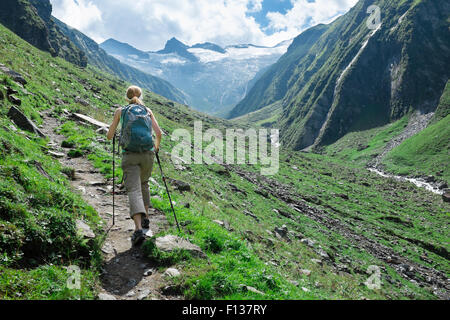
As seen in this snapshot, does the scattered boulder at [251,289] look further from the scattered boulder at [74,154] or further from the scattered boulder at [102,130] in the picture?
the scattered boulder at [102,130]

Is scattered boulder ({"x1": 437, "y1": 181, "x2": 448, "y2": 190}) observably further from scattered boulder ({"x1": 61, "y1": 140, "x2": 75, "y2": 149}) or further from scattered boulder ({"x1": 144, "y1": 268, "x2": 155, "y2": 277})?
scattered boulder ({"x1": 144, "y1": 268, "x2": 155, "y2": 277})

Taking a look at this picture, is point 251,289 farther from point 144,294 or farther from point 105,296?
point 105,296

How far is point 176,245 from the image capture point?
7.21 m

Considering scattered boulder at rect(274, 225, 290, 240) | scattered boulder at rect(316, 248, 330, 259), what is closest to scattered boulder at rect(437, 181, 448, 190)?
scattered boulder at rect(316, 248, 330, 259)

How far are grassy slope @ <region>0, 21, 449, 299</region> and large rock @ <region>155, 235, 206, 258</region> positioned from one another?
26 cm

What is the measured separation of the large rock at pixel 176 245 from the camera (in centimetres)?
704

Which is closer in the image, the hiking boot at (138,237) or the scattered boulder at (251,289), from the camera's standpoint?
the scattered boulder at (251,289)

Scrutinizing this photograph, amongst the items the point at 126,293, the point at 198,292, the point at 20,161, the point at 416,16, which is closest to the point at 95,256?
the point at 126,293

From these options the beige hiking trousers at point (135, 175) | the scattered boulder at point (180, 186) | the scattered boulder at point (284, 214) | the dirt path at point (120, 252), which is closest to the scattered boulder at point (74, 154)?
the dirt path at point (120, 252)

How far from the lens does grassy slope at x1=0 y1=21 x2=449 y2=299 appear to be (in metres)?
6.59

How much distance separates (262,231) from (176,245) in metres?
11.5

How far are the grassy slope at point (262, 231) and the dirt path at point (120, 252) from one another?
0.48m
